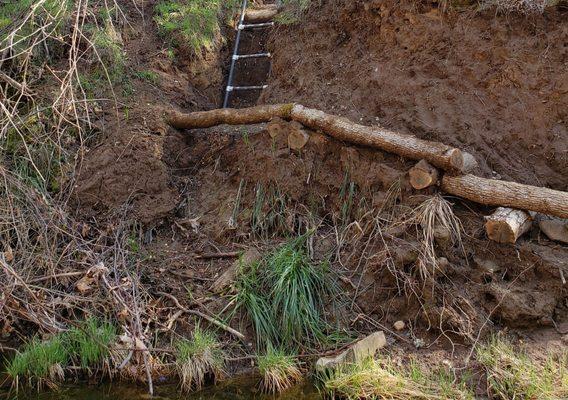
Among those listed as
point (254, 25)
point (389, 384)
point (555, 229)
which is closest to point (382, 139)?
point (555, 229)

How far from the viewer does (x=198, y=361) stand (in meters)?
4.58

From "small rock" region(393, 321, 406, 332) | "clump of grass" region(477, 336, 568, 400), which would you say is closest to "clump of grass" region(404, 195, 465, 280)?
"small rock" region(393, 321, 406, 332)

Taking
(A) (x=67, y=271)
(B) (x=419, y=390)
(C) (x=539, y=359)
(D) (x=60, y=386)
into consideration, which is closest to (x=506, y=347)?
(C) (x=539, y=359)

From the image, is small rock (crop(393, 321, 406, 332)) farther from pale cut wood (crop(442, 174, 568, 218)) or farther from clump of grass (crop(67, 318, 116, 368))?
clump of grass (crop(67, 318, 116, 368))

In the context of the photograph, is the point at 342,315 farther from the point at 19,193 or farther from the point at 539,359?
the point at 19,193

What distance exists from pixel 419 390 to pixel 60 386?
99.6 inches

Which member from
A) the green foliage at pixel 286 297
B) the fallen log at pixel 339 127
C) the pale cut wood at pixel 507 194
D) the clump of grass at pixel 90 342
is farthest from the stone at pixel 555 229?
the clump of grass at pixel 90 342

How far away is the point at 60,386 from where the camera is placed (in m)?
4.54

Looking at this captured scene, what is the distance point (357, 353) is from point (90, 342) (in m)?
1.98

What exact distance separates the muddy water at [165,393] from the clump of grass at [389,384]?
0.20 metres

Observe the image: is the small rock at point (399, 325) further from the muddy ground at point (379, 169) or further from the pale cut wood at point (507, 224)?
the pale cut wood at point (507, 224)

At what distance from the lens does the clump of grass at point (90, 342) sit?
466cm

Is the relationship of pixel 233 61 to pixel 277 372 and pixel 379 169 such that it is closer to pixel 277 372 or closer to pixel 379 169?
pixel 379 169

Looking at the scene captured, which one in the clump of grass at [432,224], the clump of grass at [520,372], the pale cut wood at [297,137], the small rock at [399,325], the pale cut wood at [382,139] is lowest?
the small rock at [399,325]
